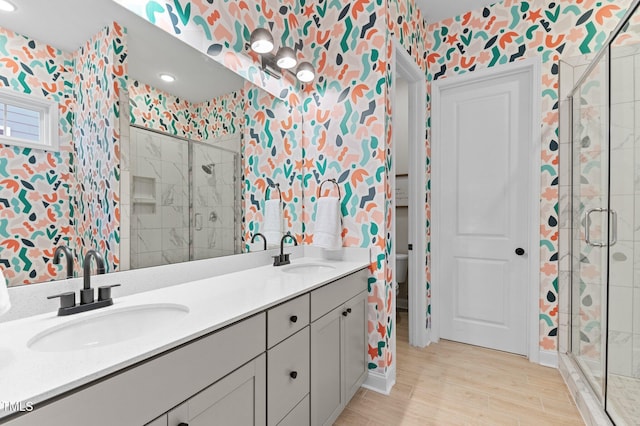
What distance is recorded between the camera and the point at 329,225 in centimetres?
203

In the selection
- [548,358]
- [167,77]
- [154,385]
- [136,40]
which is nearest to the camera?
[154,385]

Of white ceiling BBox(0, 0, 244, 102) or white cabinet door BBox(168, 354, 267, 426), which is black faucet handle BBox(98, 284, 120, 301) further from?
white ceiling BBox(0, 0, 244, 102)

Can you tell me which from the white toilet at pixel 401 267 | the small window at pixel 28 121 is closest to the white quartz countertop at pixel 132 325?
the small window at pixel 28 121

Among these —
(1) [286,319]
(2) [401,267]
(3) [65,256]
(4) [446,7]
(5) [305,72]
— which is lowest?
(2) [401,267]

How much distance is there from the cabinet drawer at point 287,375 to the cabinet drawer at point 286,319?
0.03m

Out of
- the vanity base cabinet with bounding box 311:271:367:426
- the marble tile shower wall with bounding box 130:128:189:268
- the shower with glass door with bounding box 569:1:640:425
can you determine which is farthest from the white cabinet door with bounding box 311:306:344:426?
the shower with glass door with bounding box 569:1:640:425

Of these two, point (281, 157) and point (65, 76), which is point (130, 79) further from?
point (281, 157)

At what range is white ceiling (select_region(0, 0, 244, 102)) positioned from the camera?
103 cm

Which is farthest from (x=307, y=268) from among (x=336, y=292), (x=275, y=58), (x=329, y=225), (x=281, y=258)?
(x=275, y=58)

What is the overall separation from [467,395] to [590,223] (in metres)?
1.32

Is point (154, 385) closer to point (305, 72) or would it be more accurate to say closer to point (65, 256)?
point (65, 256)

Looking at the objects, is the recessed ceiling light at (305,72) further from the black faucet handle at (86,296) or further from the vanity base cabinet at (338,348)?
the black faucet handle at (86,296)

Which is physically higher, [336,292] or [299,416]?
[336,292]

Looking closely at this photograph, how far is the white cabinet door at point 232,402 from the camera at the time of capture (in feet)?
2.71
